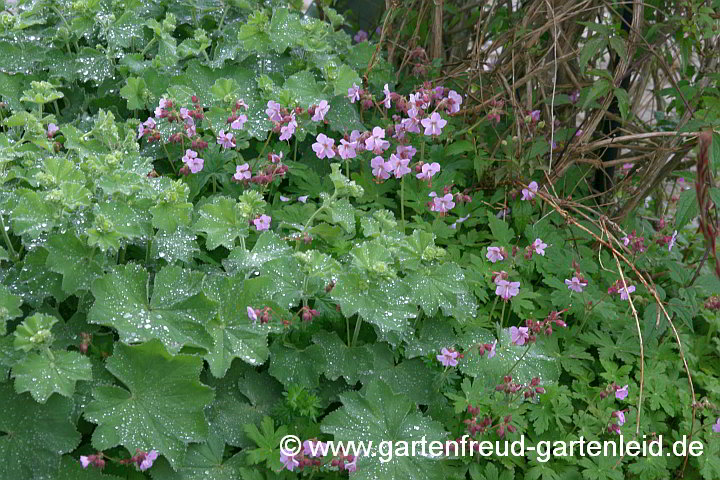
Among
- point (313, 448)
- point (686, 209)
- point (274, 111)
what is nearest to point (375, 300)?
point (313, 448)

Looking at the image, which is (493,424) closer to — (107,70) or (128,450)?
(128,450)

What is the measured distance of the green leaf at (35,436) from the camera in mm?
1765

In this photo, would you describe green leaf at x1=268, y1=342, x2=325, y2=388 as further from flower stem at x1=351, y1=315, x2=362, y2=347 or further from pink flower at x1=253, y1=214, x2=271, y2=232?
pink flower at x1=253, y1=214, x2=271, y2=232

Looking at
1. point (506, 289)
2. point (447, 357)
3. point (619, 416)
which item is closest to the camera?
point (447, 357)

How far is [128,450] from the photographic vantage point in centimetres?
178

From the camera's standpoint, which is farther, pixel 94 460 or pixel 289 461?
pixel 289 461

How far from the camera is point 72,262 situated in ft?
6.18

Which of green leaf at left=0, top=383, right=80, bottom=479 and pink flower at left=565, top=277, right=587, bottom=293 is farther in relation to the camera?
pink flower at left=565, top=277, right=587, bottom=293

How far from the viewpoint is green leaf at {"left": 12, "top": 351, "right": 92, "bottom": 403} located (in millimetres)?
1641

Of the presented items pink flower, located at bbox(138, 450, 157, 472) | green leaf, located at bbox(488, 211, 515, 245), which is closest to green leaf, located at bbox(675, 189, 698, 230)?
green leaf, located at bbox(488, 211, 515, 245)

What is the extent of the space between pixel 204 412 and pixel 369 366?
45cm

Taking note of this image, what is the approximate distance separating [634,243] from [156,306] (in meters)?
1.51

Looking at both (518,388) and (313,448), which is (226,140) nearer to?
(313,448)

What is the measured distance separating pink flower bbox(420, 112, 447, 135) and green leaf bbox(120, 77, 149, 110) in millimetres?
938
